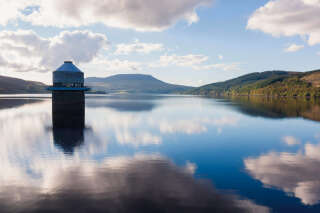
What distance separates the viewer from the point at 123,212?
1129 centimetres

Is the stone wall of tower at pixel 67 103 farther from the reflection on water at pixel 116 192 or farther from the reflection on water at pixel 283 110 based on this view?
the reflection on water at pixel 283 110

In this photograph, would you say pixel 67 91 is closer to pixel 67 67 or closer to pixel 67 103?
pixel 67 103

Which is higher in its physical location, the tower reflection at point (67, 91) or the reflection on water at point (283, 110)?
the tower reflection at point (67, 91)

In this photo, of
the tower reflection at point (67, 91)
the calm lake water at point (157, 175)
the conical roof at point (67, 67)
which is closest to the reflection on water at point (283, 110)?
the calm lake water at point (157, 175)

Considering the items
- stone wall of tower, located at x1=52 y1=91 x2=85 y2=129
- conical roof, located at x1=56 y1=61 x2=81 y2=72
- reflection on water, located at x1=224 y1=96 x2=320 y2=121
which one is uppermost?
conical roof, located at x1=56 y1=61 x2=81 y2=72

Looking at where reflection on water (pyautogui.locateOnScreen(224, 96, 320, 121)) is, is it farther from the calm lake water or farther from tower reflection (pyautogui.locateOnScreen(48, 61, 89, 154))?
tower reflection (pyautogui.locateOnScreen(48, 61, 89, 154))

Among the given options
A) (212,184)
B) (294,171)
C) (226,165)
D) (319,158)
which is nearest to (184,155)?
(226,165)

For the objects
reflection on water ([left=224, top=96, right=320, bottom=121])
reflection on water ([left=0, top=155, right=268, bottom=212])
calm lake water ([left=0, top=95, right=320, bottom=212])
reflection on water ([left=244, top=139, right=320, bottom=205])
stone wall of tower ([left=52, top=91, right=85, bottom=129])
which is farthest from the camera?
reflection on water ([left=224, top=96, right=320, bottom=121])

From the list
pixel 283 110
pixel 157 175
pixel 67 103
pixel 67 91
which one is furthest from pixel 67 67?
pixel 283 110

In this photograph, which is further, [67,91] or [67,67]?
[67,67]

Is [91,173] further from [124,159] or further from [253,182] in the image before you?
[253,182]

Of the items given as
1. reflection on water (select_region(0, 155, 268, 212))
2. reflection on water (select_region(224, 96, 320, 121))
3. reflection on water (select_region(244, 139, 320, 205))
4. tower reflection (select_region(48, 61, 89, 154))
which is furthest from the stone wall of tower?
reflection on water (select_region(224, 96, 320, 121))

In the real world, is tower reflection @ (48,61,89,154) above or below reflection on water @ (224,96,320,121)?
above

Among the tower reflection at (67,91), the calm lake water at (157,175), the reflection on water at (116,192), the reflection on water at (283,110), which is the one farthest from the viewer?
the reflection on water at (283,110)
